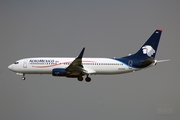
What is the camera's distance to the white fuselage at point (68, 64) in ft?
170

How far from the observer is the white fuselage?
51.9 m

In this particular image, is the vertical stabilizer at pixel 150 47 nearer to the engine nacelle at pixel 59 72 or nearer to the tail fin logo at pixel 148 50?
the tail fin logo at pixel 148 50

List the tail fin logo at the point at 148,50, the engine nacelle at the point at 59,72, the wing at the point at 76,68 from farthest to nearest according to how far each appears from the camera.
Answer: the tail fin logo at the point at 148,50, the engine nacelle at the point at 59,72, the wing at the point at 76,68

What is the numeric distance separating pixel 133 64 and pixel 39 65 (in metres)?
15.0

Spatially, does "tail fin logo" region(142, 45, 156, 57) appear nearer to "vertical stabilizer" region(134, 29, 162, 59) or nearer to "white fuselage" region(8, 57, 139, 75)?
"vertical stabilizer" region(134, 29, 162, 59)

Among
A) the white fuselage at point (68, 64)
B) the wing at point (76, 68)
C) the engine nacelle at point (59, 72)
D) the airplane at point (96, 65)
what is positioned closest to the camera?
the wing at point (76, 68)

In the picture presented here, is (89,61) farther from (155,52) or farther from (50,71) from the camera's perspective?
(155,52)

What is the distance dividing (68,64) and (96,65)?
4526 mm

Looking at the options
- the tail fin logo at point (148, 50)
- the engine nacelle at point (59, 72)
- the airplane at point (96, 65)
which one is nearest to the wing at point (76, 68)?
the airplane at point (96, 65)

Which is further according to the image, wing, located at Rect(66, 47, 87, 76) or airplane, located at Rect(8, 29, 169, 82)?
airplane, located at Rect(8, 29, 169, 82)

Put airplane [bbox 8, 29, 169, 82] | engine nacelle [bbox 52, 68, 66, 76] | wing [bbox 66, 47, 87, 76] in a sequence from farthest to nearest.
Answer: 1. airplane [bbox 8, 29, 169, 82]
2. engine nacelle [bbox 52, 68, 66, 76]
3. wing [bbox 66, 47, 87, 76]

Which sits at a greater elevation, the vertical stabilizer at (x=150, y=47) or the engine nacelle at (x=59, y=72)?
the vertical stabilizer at (x=150, y=47)

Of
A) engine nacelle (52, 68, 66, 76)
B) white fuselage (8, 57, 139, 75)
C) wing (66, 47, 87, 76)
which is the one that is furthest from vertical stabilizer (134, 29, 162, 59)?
engine nacelle (52, 68, 66, 76)

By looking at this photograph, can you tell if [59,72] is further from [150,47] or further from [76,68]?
[150,47]
